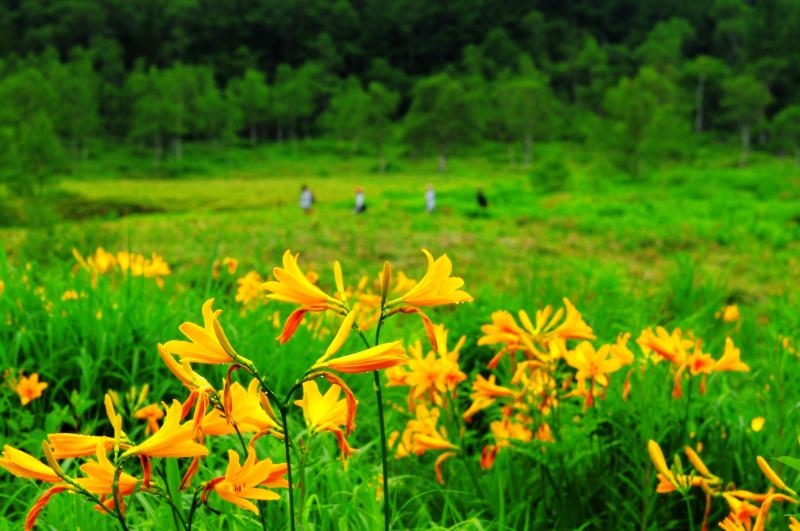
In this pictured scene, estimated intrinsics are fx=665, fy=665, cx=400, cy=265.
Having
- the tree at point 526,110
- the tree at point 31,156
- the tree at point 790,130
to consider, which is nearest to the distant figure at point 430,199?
the tree at point 31,156

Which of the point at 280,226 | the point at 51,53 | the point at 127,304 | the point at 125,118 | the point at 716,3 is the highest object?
the point at 716,3

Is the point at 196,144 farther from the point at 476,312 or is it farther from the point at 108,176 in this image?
the point at 476,312

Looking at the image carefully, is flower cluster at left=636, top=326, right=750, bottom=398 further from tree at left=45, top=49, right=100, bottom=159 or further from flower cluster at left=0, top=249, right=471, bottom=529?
tree at left=45, top=49, right=100, bottom=159

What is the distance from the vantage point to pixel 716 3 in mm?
70062

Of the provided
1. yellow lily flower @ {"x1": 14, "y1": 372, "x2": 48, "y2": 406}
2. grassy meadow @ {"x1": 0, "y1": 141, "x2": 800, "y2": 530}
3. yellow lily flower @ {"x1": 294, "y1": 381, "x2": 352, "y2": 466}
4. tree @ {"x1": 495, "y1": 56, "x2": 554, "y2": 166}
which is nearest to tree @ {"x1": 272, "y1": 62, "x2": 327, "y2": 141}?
tree @ {"x1": 495, "y1": 56, "x2": 554, "y2": 166}

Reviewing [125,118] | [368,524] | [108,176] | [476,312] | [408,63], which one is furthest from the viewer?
[408,63]

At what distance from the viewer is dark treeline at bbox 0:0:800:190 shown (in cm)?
3822

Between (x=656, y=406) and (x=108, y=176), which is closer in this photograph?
(x=656, y=406)

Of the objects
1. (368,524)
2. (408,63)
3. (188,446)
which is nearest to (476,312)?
(368,524)

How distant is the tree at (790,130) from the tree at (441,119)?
17.4 m

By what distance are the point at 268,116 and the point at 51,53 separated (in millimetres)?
18219

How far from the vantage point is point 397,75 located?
70.3m

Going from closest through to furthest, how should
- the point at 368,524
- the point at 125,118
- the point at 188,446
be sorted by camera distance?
the point at 188,446
the point at 368,524
the point at 125,118

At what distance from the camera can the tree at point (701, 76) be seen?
174 ft
